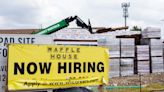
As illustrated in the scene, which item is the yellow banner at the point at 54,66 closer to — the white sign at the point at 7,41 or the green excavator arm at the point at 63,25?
the white sign at the point at 7,41

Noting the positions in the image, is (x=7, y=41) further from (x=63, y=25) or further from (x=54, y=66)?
(x=63, y=25)

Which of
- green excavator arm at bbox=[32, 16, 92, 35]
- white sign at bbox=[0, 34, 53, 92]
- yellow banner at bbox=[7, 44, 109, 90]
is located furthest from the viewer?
green excavator arm at bbox=[32, 16, 92, 35]

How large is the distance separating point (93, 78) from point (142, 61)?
22.8 meters

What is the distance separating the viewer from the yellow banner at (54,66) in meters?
11.0

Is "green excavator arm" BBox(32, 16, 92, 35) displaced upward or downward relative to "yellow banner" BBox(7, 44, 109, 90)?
upward

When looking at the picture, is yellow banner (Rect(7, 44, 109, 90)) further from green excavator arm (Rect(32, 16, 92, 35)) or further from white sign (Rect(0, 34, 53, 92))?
green excavator arm (Rect(32, 16, 92, 35))

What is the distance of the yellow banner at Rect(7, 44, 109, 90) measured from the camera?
11039 mm

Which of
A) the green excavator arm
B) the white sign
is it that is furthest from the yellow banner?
the green excavator arm

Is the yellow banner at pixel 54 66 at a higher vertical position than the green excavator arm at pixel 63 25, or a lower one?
lower

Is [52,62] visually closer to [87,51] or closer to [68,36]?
[87,51]

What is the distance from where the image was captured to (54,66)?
38.6 feet

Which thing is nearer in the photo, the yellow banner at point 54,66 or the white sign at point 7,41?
the yellow banner at point 54,66

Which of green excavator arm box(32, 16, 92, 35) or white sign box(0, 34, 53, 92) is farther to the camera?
green excavator arm box(32, 16, 92, 35)

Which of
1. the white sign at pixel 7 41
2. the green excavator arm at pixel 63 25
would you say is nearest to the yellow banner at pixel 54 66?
the white sign at pixel 7 41
